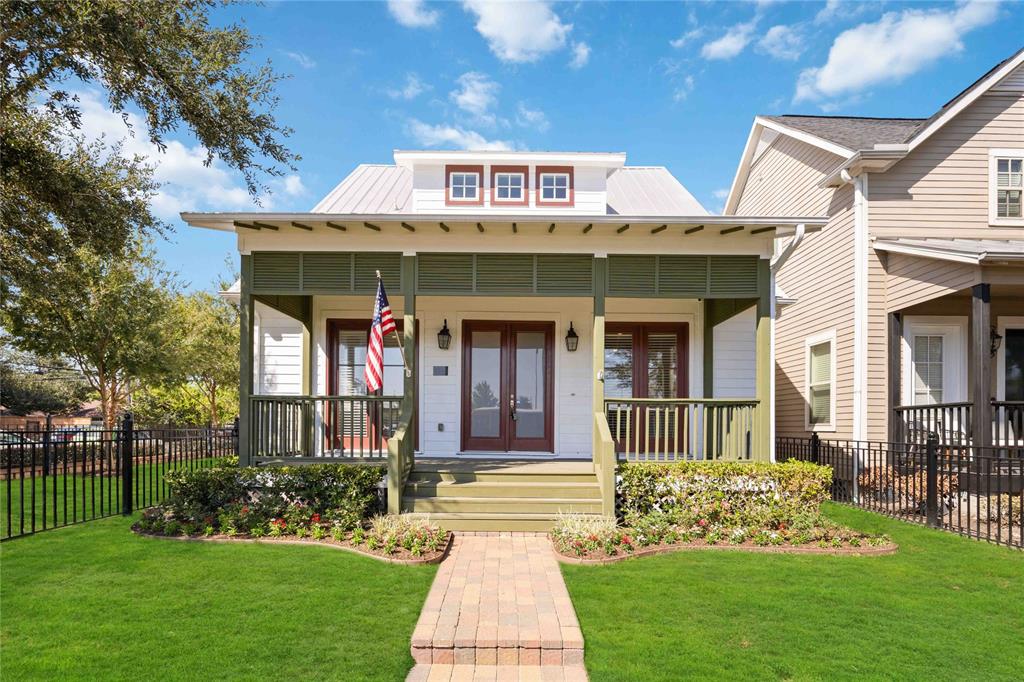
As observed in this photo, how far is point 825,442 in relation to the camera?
11781 millimetres

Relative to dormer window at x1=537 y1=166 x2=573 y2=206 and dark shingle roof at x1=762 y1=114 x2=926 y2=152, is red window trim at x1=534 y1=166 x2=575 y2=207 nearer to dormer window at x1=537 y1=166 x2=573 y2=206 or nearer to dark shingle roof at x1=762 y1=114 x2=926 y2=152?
dormer window at x1=537 y1=166 x2=573 y2=206

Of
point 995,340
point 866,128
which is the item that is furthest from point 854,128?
point 995,340

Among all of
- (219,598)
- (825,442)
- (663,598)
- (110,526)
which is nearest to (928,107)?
(825,442)

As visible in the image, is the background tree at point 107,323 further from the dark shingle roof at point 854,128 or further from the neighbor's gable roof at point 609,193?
the dark shingle roof at point 854,128

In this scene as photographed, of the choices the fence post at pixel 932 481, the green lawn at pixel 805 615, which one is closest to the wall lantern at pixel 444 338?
the green lawn at pixel 805 615

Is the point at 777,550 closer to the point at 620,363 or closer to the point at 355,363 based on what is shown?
the point at 620,363

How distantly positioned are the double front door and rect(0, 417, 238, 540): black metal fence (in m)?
4.36

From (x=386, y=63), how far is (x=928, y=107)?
37.8ft

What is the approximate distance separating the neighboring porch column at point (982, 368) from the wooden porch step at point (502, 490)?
541 centimetres

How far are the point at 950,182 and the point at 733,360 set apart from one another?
5.06 metres

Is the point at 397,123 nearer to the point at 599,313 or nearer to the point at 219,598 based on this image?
the point at 599,313

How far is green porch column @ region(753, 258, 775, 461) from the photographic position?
864 cm

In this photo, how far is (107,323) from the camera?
15781 mm

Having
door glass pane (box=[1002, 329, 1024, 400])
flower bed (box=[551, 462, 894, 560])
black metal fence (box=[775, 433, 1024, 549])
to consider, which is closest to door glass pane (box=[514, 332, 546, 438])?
flower bed (box=[551, 462, 894, 560])
